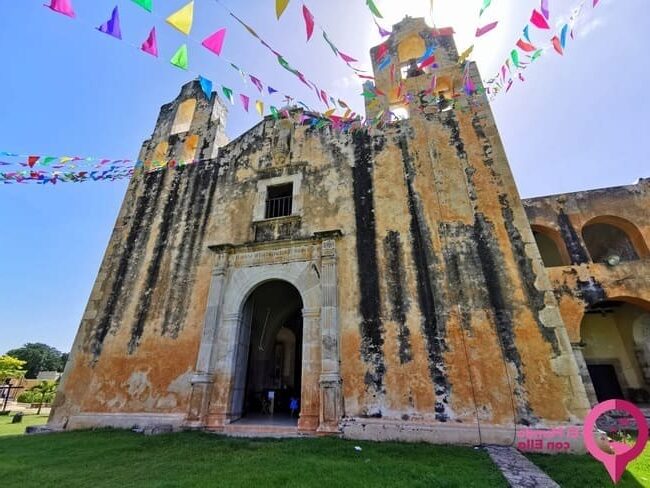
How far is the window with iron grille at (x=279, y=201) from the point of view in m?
9.39

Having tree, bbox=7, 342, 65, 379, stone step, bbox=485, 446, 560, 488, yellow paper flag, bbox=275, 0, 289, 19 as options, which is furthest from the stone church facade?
tree, bbox=7, 342, 65, 379

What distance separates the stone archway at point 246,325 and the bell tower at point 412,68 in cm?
481

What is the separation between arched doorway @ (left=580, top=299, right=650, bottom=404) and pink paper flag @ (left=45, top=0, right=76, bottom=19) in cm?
1442

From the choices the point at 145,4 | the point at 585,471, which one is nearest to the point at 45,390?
the point at 145,4

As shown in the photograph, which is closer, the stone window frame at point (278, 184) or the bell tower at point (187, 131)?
the stone window frame at point (278, 184)

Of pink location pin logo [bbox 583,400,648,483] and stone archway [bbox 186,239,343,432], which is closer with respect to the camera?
pink location pin logo [bbox 583,400,648,483]

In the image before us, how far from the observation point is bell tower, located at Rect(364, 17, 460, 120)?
9.57 meters

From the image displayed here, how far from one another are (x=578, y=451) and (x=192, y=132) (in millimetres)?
12976

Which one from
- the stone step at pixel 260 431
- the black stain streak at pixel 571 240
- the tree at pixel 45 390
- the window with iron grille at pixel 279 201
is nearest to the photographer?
the stone step at pixel 260 431

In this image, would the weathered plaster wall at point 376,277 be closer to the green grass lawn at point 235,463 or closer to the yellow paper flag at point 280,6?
the green grass lawn at point 235,463

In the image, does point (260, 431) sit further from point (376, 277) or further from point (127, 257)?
point (127, 257)

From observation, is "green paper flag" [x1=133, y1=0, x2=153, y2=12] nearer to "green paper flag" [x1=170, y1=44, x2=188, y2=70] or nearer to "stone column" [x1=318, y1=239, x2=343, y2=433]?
"green paper flag" [x1=170, y1=44, x2=188, y2=70]

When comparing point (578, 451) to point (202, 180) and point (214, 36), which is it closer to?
point (214, 36)

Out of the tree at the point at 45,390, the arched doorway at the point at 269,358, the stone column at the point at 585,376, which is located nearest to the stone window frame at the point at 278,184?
the arched doorway at the point at 269,358
